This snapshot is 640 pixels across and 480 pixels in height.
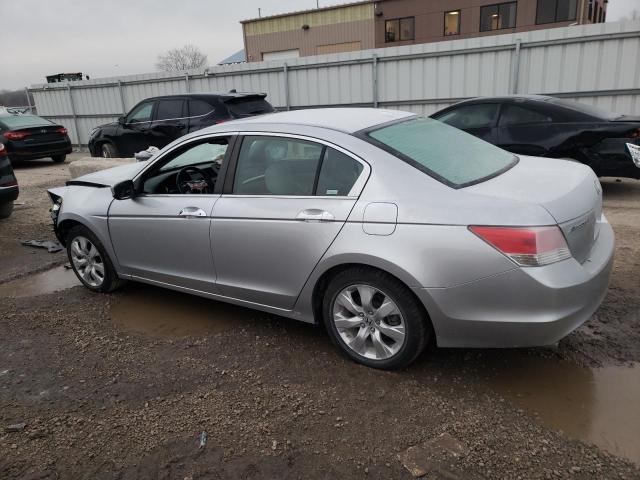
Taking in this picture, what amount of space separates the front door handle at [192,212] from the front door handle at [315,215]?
0.85m

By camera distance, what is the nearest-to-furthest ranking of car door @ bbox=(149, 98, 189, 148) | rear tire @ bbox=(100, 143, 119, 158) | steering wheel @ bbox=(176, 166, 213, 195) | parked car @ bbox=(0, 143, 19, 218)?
1. steering wheel @ bbox=(176, 166, 213, 195)
2. parked car @ bbox=(0, 143, 19, 218)
3. car door @ bbox=(149, 98, 189, 148)
4. rear tire @ bbox=(100, 143, 119, 158)

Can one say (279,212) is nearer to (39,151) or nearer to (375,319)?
(375,319)

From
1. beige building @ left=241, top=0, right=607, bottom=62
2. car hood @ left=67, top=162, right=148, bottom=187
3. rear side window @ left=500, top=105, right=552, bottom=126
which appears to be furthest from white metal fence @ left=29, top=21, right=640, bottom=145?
beige building @ left=241, top=0, right=607, bottom=62

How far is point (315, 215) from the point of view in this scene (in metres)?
3.19

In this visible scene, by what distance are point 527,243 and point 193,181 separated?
2.88 m

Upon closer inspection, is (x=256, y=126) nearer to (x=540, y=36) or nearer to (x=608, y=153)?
(x=608, y=153)

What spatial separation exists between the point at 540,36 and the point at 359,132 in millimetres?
8737

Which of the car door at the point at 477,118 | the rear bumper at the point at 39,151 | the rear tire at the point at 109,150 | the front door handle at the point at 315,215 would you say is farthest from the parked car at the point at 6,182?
the rear bumper at the point at 39,151

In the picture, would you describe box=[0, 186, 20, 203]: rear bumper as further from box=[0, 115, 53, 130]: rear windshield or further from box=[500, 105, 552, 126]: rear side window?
box=[0, 115, 53, 130]: rear windshield

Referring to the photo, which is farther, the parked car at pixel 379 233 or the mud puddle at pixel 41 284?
the mud puddle at pixel 41 284

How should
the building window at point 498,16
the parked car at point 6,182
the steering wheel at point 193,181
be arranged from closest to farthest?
1. the steering wheel at point 193,181
2. the parked car at point 6,182
3. the building window at point 498,16

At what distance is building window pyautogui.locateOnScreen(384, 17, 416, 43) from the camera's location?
33500mm

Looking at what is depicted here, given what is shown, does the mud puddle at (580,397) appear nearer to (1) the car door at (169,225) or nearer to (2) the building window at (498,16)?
Answer: (1) the car door at (169,225)

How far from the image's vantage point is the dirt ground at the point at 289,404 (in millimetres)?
2529
